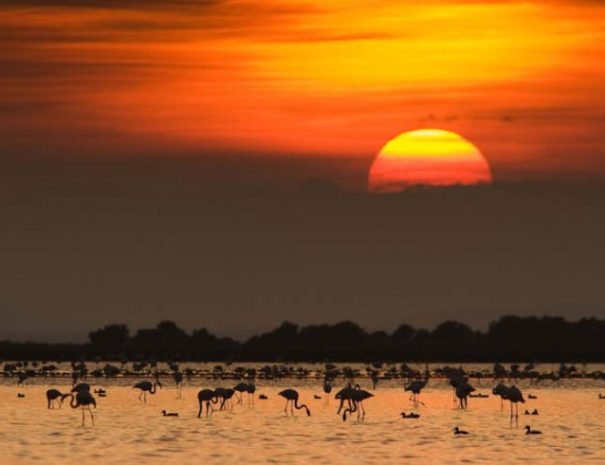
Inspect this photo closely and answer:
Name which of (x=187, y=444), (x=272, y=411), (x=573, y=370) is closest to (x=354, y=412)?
(x=272, y=411)

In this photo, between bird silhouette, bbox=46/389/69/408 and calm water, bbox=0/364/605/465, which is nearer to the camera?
calm water, bbox=0/364/605/465

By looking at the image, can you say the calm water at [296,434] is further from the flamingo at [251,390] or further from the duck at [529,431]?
the flamingo at [251,390]

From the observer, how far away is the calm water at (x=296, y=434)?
35.8 metres

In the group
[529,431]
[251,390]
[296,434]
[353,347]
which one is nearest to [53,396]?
[251,390]

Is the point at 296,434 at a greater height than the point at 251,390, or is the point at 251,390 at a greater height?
the point at 251,390

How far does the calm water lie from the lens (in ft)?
117

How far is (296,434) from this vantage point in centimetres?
4300

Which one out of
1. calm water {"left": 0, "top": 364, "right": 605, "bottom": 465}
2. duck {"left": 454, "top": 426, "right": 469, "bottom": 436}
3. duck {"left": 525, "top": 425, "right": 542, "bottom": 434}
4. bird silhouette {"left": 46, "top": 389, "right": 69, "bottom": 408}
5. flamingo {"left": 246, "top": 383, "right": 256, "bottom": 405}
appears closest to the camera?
calm water {"left": 0, "top": 364, "right": 605, "bottom": 465}

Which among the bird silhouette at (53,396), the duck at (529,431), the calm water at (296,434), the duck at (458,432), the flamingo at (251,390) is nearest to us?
the calm water at (296,434)

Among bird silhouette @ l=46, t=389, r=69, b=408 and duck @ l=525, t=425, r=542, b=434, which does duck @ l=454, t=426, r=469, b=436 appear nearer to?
duck @ l=525, t=425, r=542, b=434

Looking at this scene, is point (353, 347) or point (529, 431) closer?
point (529, 431)

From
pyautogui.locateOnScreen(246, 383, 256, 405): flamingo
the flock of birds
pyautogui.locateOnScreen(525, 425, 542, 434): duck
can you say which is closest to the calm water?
pyautogui.locateOnScreen(525, 425, 542, 434): duck

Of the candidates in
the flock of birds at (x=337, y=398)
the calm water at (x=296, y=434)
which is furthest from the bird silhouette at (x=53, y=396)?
the calm water at (x=296, y=434)

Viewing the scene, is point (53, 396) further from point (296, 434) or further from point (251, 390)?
point (296, 434)
